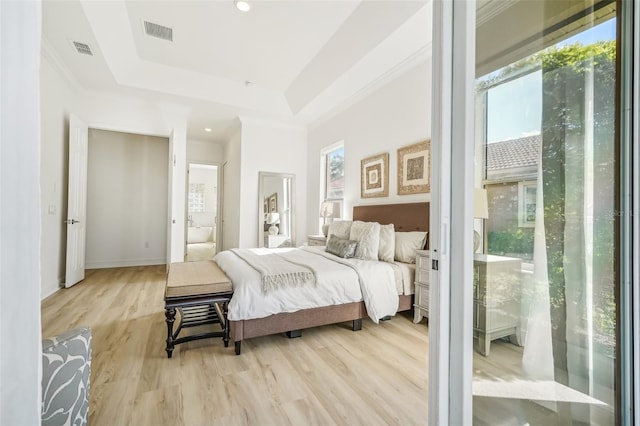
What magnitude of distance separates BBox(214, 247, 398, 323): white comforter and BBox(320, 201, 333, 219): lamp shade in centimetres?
176

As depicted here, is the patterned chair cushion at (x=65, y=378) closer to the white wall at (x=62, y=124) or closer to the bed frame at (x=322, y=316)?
the bed frame at (x=322, y=316)

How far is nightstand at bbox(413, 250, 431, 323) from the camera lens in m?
2.75

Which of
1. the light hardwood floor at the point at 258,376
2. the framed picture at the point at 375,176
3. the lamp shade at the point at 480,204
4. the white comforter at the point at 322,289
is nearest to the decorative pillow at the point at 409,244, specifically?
the white comforter at the point at 322,289

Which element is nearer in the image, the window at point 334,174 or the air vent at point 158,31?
the air vent at point 158,31

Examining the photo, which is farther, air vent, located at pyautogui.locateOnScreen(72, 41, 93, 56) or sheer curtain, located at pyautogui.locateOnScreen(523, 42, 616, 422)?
air vent, located at pyautogui.locateOnScreen(72, 41, 93, 56)

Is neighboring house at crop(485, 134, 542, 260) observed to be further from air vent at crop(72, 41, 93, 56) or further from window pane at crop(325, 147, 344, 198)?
air vent at crop(72, 41, 93, 56)

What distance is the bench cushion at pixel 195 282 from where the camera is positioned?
7.09 ft

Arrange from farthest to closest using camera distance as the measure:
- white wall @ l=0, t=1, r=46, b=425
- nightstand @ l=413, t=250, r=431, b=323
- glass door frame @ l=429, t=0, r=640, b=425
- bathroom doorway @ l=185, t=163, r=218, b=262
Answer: bathroom doorway @ l=185, t=163, r=218, b=262, nightstand @ l=413, t=250, r=431, b=323, glass door frame @ l=429, t=0, r=640, b=425, white wall @ l=0, t=1, r=46, b=425

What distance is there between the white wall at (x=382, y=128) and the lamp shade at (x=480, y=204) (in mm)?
2053

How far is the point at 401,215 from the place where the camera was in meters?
3.51

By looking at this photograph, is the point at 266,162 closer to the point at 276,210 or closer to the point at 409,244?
the point at 276,210

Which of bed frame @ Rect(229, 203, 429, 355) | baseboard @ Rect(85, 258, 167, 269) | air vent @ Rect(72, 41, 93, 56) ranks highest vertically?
air vent @ Rect(72, 41, 93, 56)

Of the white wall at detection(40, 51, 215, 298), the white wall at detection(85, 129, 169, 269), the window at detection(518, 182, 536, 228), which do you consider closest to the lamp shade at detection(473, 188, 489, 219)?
the window at detection(518, 182, 536, 228)

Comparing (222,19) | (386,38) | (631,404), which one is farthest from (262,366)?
(222,19)
